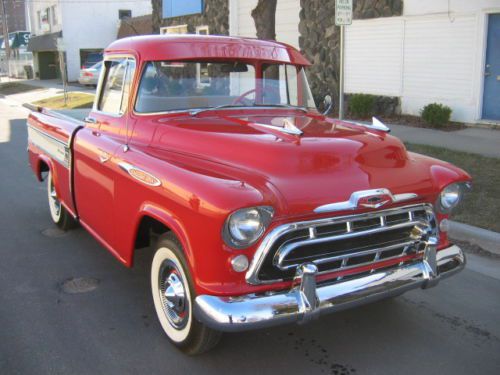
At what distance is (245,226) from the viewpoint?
269cm

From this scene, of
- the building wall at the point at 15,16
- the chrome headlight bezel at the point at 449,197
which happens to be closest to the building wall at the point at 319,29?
the chrome headlight bezel at the point at 449,197

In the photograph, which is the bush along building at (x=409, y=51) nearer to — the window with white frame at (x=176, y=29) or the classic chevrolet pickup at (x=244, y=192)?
the window with white frame at (x=176, y=29)

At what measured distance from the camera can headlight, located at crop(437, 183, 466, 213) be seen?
3.39 m

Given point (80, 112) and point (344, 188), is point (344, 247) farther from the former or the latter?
point (80, 112)

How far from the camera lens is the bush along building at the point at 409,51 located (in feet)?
36.1

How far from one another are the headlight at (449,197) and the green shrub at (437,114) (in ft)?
26.6

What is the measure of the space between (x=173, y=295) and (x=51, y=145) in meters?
2.66

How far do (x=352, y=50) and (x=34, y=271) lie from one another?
1133cm

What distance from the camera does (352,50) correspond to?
1404cm

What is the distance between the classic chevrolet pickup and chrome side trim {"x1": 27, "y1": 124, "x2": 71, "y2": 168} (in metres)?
0.32

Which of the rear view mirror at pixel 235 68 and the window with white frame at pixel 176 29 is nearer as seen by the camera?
the rear view mirror at pixel 235 68

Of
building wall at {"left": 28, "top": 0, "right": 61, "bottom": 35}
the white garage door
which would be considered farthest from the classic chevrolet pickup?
building wall at {"left": 28, "top": 0, "right": 61, "bottom": 35}

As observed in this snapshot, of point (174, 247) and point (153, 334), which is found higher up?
point (174, 247)

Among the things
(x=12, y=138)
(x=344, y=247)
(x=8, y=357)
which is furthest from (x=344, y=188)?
(x=12, y=138)
